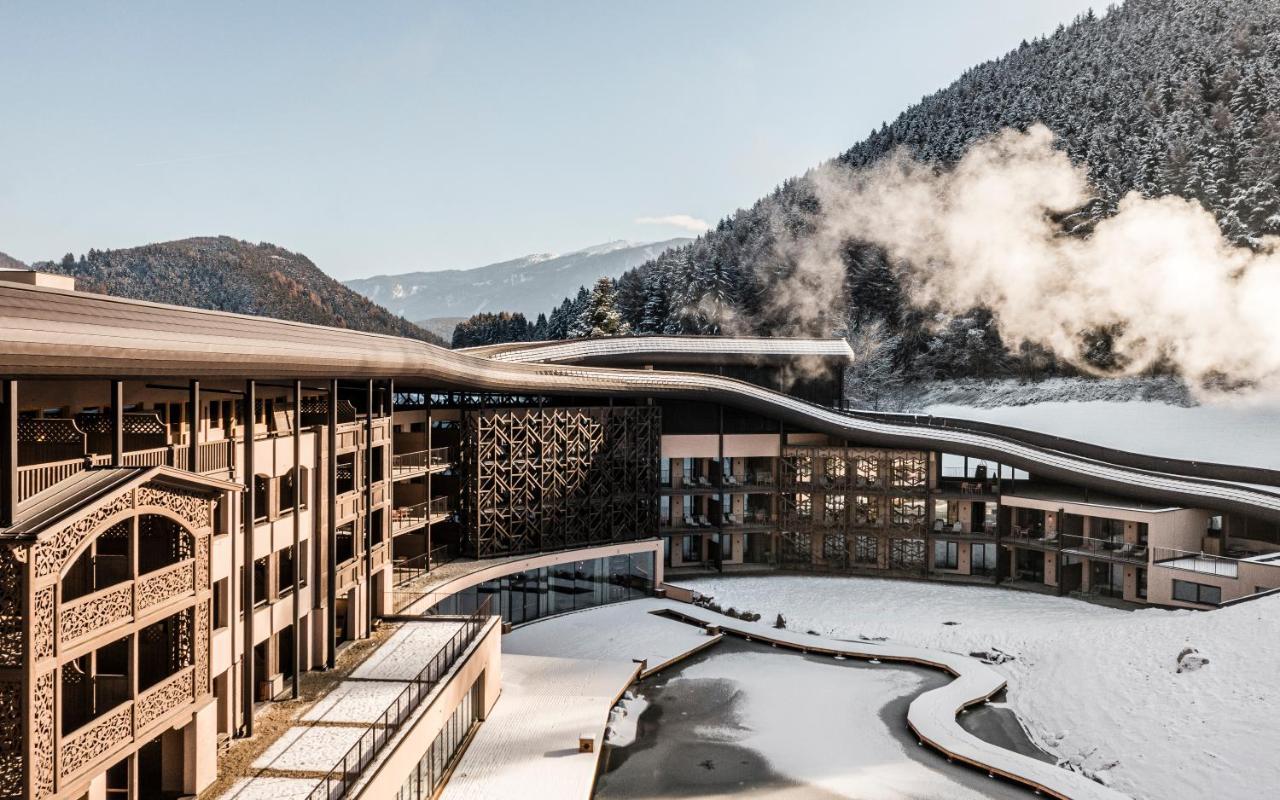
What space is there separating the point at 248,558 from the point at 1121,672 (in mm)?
24121

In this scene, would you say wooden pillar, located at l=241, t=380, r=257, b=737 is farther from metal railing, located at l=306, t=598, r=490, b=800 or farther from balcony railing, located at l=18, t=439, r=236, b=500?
metal railing, located at l=306, t=598, r=490, b=800

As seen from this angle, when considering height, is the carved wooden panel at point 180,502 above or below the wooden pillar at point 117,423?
below

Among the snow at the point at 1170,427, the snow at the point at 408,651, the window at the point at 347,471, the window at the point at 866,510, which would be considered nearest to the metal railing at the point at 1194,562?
the window at the point at 866,510

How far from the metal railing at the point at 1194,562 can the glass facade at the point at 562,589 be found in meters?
20.6

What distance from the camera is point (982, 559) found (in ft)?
134

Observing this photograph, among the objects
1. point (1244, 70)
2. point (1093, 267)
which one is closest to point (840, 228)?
point (1093, 267)

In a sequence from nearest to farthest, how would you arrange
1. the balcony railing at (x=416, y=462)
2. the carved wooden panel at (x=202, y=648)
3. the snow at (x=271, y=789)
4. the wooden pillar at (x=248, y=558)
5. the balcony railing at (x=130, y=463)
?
1. the balcony railing at (x=130, y=463)
2. the carved wooden panel at (x=202, y=648)
3. the snow at (x=271, y=789)
4. the wooden pillar at (x=248, y=558)
5. the balcony railing at (x=416, y=462)

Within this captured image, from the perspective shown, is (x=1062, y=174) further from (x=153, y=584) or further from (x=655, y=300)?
(x=153, y=584)

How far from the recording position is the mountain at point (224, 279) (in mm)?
108688

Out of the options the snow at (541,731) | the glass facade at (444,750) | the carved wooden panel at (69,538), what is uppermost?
the carved wooden panel at (69,538)

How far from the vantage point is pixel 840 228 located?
108750mm

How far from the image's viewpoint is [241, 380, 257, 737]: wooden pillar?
1653cm

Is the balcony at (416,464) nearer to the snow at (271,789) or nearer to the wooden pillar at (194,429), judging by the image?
the wooden pillar at (194,429)

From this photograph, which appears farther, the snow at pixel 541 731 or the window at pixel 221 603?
the snow at pixel 541 731
